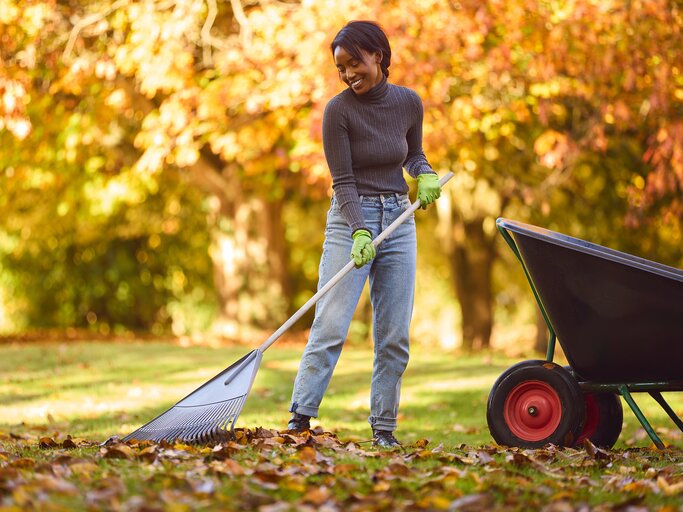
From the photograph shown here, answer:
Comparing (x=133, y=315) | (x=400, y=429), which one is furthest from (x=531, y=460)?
(x=133, y=315)

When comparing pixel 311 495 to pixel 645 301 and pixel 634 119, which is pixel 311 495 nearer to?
pixel 645 301

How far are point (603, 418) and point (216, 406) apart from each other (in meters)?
1.93

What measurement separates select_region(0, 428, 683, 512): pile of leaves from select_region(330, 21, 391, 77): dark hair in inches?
66.7

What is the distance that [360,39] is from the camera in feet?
15.2

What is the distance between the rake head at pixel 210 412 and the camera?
4.53m

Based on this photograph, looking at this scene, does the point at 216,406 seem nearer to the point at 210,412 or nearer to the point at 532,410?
the point at 210,412

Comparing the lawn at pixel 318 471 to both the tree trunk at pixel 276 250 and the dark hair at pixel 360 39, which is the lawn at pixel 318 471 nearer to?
the dark hair at pixel 360 39

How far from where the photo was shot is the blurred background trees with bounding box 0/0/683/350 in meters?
9.96

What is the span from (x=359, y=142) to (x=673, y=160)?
20.6ft

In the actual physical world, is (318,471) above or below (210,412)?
below

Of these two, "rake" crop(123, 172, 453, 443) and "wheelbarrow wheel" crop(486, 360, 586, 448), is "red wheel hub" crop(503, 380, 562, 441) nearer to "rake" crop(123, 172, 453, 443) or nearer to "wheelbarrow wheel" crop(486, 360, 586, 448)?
"wheelbarrow wheel" crop(486, 360, 586, 448)

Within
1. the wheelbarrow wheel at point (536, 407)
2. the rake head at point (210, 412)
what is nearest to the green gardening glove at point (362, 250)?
the rake head at point (210, 412)

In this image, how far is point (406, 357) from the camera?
4930mm

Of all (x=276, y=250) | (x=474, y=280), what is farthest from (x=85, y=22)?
(x=474, y=280)
